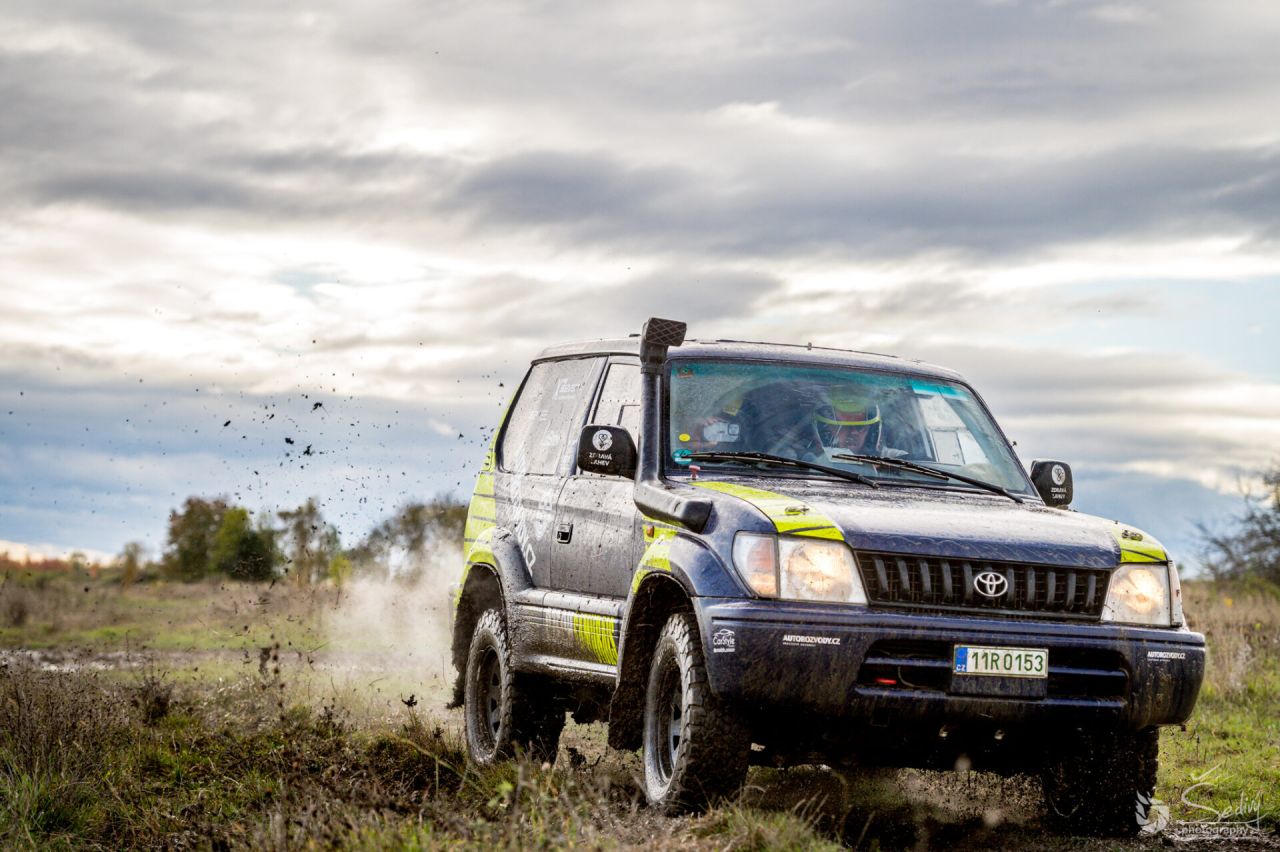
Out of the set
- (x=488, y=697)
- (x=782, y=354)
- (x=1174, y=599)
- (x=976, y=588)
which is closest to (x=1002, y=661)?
(x=976, y=588)

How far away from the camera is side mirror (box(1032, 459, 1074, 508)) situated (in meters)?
7.80

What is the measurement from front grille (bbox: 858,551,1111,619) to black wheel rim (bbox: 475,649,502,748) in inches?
133

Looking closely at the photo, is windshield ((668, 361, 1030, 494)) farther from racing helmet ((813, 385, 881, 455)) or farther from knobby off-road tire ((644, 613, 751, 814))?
knobby off-road tire ((644, 613, 751, 814))

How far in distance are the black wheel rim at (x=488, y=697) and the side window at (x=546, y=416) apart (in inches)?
43.3

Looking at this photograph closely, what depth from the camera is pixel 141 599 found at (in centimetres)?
3366

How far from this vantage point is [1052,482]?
7820 millimetres

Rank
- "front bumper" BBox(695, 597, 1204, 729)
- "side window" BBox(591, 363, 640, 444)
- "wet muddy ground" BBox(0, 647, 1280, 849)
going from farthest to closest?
"side window" BBox(591, 363, 640, 444) < "wet muddy ground" BBox(0, 647, 1280, 849) < "front bumper" BBox(695, 597, 1204, 729)

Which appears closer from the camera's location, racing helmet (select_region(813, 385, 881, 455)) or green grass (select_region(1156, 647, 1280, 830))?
racing helmet (select_region(813, 385, 881, 455))

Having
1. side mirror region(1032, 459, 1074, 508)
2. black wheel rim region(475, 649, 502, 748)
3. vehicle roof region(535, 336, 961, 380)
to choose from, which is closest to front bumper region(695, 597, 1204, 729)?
side mirror region(1032, 459, 1074, 508)

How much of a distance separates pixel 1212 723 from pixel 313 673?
8200mm

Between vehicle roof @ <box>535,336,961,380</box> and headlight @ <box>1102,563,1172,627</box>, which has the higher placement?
vehicle roof @ <box>535,336,961,380</box>

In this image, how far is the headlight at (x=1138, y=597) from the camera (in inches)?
253

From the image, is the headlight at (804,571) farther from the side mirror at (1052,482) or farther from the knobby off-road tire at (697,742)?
the side mirror at (1052,482)

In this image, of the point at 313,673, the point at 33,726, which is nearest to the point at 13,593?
the point at 313,673
